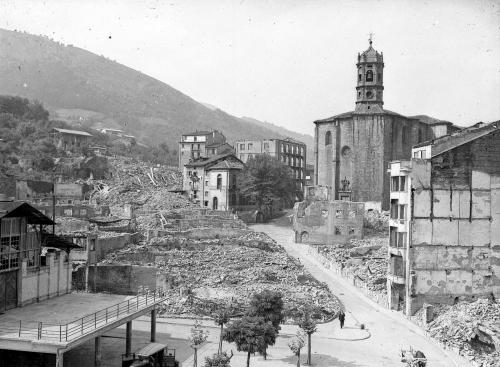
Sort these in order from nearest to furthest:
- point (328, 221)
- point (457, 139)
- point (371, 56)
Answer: point (457, 139) < point (328, 221) < point (371, 56)

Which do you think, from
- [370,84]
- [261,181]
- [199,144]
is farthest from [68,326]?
[199,144]

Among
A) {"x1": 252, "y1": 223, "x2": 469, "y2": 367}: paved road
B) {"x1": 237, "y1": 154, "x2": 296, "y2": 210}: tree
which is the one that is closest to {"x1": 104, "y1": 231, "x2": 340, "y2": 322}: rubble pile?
{"x1": 252, "y1": 223, "x2": 469, "y2": 367}: paved road

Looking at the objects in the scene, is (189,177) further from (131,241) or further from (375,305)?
(375,305)

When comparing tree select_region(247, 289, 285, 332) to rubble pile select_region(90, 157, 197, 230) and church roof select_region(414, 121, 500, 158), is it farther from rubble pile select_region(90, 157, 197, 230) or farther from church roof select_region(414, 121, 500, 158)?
rubble pile select_region(90, 157, 197, 230)

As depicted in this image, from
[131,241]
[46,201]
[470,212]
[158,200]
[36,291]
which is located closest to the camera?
[36,291]

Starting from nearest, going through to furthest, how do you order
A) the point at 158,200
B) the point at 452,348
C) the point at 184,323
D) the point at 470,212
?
the point at 452,348
the point at 184,323
the point at 470,212
the point at 158,200

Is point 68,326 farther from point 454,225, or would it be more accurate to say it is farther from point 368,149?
point 368,149

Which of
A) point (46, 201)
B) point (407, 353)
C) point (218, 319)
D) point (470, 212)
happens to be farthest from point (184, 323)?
point (46, 201)
